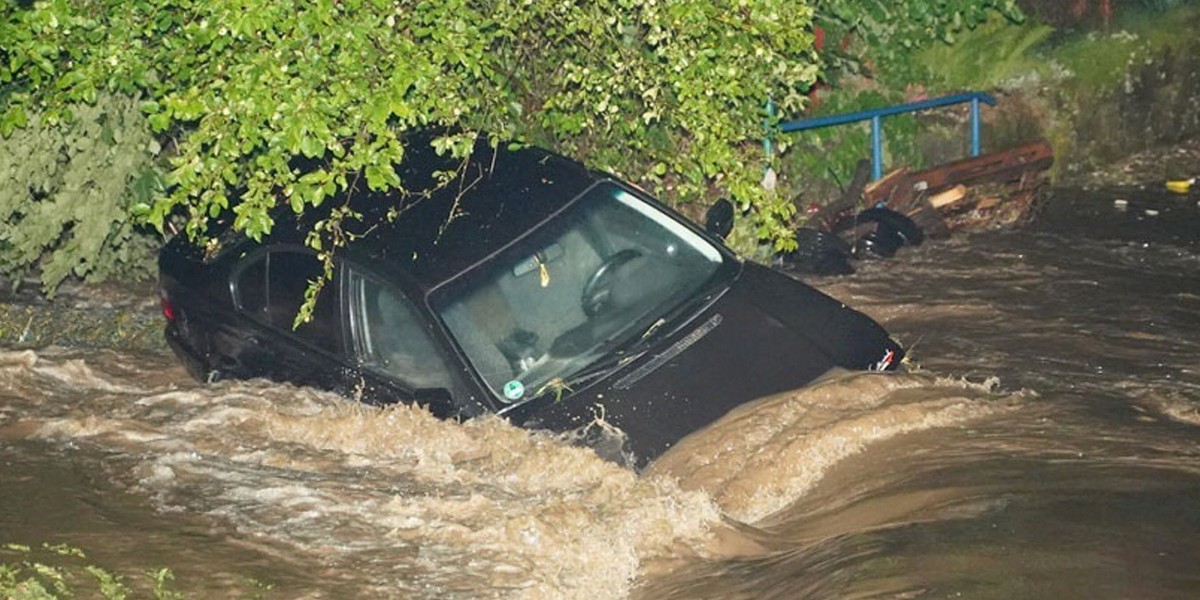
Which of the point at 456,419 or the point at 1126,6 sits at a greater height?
the point at 1126,6

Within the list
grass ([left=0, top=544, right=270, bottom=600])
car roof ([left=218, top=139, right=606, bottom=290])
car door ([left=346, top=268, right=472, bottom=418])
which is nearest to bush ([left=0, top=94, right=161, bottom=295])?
A: car roof ([left=218, top=139, right=606, bottom=290])

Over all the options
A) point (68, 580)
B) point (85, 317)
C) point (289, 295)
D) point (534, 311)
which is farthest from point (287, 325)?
point (85, 317)

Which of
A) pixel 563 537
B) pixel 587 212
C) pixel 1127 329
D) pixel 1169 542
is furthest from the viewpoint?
pixel 1127 329

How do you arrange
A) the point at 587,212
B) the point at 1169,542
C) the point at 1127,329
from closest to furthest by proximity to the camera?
the point at 1169,542 < the point at 587,212 < the point at 1127,329

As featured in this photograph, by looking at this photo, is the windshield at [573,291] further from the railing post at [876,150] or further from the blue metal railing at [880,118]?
the railing post at [876,150]

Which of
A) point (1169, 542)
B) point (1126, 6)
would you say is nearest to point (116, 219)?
point (1169, 542)

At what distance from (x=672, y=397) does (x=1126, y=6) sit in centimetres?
949

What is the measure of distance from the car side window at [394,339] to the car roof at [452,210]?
5.1 inches

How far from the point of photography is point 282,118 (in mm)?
6305

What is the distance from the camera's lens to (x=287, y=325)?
23.8ft

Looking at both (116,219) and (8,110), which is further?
(116,219)

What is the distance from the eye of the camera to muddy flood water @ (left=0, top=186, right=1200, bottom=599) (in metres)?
5.36

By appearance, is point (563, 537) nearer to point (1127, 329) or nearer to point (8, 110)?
point (8, 110)

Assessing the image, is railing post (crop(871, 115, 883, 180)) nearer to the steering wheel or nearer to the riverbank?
the riverbank
